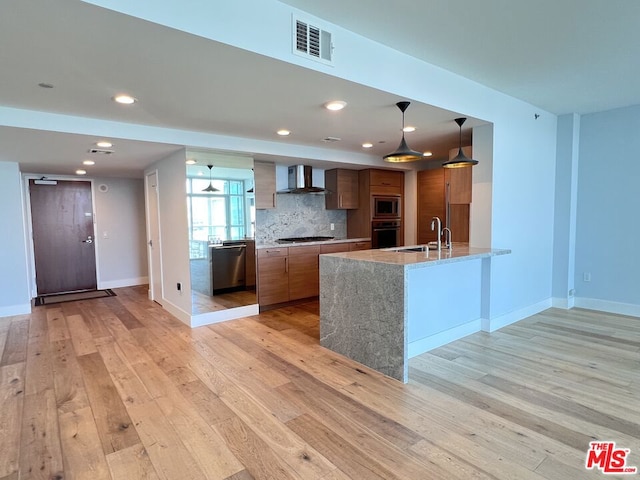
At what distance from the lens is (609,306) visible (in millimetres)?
4676

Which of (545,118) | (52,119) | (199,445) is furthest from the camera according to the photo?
(545,118)

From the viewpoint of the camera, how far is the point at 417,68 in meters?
2.84

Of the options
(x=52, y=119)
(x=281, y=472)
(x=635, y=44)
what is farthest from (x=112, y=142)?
(x=635, y=44)

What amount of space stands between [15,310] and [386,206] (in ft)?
19.4

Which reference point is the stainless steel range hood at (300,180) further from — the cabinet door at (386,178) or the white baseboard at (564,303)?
the white baseboard at (564,303)

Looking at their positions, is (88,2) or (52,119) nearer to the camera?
(88,2)

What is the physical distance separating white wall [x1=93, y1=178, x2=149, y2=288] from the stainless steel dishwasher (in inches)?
136

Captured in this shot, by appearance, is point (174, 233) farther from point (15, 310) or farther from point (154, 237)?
point (15, 310)

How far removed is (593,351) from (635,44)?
2.64 metres

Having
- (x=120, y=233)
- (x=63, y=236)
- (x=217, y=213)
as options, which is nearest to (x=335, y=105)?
(x=217, y=213)

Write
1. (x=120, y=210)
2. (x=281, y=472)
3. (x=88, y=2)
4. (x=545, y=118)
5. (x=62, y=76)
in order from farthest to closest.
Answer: (x=120, y=210) → (x=545, y=118) → (x=62, y=76) → (x=281, y=472) → (x=88, y=2)

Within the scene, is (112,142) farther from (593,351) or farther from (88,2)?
(593,351)

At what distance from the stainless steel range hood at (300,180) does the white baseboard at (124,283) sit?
3829 mm
